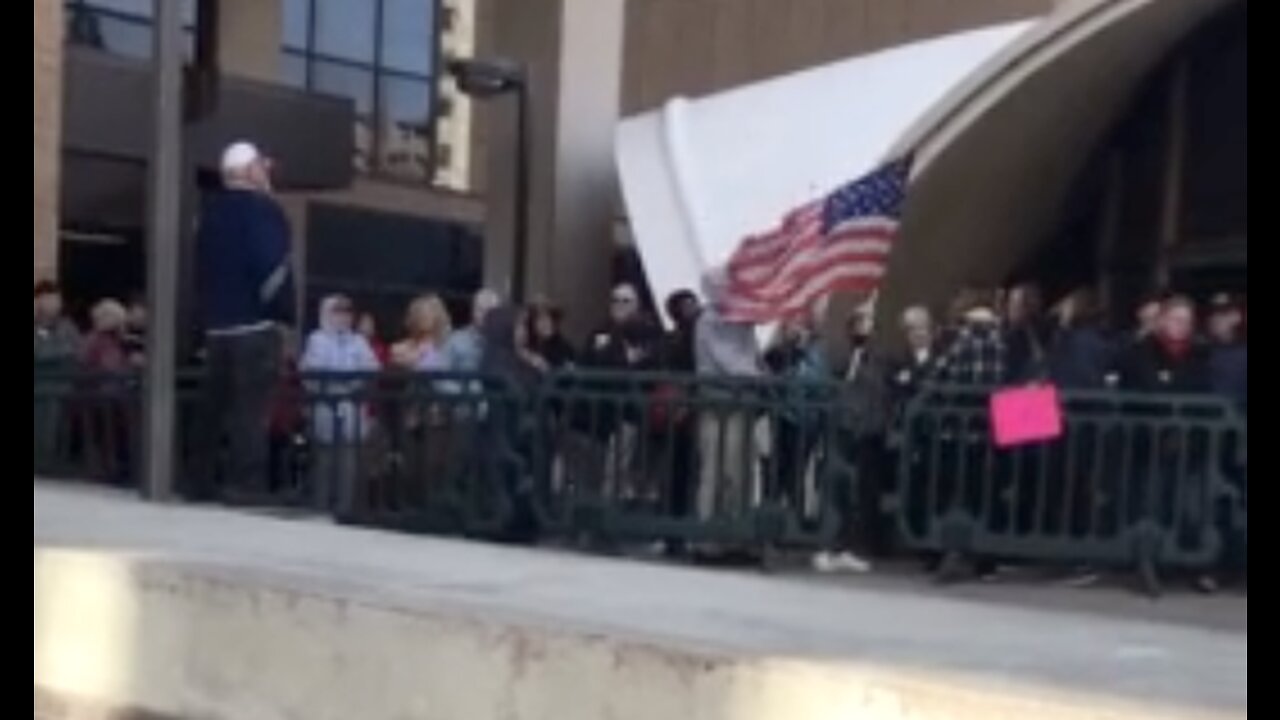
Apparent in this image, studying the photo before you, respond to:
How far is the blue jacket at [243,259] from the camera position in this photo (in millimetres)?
10742

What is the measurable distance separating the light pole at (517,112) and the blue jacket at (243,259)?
701 centimetres

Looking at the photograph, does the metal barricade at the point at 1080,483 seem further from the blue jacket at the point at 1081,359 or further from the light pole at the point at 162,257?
the light pole at the point at 162,257

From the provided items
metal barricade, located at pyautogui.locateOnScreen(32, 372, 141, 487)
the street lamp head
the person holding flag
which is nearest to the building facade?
the street lamp head

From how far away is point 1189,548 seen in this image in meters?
11.3

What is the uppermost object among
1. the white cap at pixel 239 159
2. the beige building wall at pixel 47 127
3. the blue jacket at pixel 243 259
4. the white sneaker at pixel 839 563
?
the beige building wall at pixel 47 127

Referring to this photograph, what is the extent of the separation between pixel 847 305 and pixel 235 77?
13.1m

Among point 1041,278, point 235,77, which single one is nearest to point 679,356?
point 1041,278

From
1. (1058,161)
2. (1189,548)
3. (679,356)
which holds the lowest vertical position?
(1189,548)

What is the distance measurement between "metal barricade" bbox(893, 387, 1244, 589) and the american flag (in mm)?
1526

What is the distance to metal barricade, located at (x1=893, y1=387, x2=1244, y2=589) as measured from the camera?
11.1 meters

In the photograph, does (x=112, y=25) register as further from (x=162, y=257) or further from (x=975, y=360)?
(x=975, y=360)

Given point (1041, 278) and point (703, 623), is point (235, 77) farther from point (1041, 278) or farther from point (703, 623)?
point (703, 623)

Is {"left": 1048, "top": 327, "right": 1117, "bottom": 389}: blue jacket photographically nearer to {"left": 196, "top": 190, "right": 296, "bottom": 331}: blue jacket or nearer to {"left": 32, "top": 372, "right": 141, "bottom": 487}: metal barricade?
{"left": 196, "top": 190, "right": 296, "bottom": 331}: blue jacket

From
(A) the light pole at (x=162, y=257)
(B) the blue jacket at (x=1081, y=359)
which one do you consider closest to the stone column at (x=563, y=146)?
(B) the blue jacket at (x=1081, y=359)
